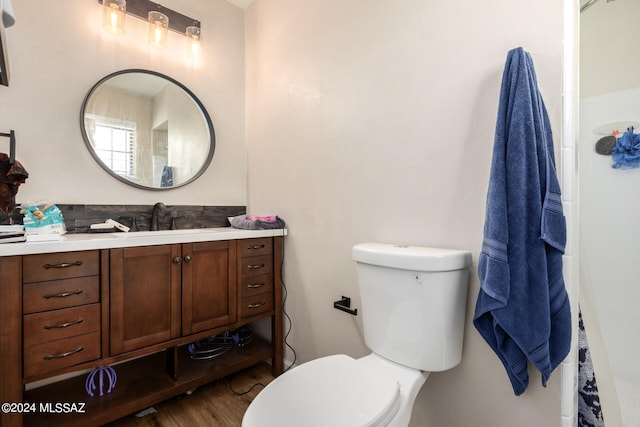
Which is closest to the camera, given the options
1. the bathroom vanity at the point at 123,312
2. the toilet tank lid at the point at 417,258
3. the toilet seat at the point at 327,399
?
the toilet seat at the point at 327,399

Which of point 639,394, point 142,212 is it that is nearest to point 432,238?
point 639,394

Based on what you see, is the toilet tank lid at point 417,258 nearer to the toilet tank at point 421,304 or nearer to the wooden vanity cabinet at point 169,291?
the toilet tank at point 421,304

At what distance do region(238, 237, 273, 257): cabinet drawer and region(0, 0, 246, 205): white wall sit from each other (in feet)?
1.96

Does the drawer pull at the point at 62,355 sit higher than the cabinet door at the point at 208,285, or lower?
lower

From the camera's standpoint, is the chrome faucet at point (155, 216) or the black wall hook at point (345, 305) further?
the chrome faucet at point (155, 216)

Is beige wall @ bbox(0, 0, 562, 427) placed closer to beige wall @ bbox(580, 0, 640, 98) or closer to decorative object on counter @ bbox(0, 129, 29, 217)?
decorative object on counter @ bbox(0, 129, 29, 217)

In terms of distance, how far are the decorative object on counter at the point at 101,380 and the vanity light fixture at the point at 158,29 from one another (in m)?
1.87

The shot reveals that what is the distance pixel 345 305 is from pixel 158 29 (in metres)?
2.03

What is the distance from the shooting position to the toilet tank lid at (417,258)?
3.37ft

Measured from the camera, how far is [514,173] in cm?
92

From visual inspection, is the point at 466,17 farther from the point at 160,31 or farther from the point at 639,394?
the point at 160,31

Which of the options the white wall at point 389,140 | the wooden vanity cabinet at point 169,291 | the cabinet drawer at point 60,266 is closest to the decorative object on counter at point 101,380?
the wooden vanity cabinet at point 169,291

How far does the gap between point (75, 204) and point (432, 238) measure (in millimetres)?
1856

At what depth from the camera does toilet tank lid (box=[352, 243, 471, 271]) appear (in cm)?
103
